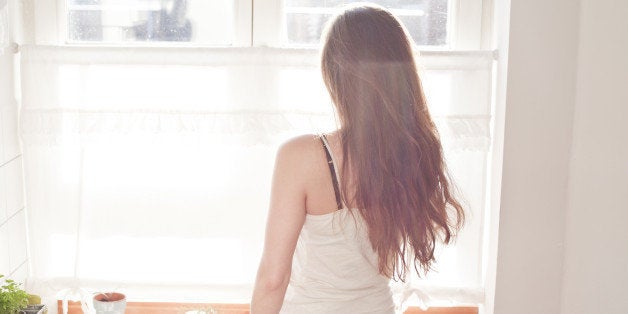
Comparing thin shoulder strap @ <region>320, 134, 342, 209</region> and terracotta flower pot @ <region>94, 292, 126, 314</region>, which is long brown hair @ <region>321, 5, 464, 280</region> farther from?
terracotta flower pot @ <region>94, 292, 126, 314</region>

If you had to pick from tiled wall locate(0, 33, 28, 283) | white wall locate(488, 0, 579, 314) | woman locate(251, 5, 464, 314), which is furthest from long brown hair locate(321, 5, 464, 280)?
tiled wall locate(0, 33, 28, 283)

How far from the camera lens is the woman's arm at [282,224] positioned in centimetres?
170

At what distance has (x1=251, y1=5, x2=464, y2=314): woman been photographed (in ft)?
5.54

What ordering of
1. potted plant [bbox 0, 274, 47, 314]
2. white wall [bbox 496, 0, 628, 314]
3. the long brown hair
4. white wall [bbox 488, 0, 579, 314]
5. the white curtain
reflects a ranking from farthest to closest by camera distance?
the white curtain, white wall [bbox 488, 0, 579, 314], white wall [bbox 496, 0, 628, 314], potted plant [bbox 0, 274, 47, 314], the long brown hair

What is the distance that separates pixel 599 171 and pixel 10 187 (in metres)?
1.78

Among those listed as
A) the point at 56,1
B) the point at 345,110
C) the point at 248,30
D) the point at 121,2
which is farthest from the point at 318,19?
the point at 345,110

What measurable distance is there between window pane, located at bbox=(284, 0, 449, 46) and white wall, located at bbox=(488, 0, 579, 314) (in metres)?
0.31

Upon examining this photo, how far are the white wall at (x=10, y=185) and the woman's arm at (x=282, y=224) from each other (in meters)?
1.08

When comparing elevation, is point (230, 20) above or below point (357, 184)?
above

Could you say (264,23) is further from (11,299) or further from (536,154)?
(11,299)

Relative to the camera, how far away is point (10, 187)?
2.59m

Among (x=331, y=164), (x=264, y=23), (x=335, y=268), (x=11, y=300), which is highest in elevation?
(x=264, y=23)

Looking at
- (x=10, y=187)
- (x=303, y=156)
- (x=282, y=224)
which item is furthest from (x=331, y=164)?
(x=10, y=187)

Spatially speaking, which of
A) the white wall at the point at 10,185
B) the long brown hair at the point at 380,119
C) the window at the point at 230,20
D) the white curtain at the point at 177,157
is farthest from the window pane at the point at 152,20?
the long brown hair at the point at 380,119
